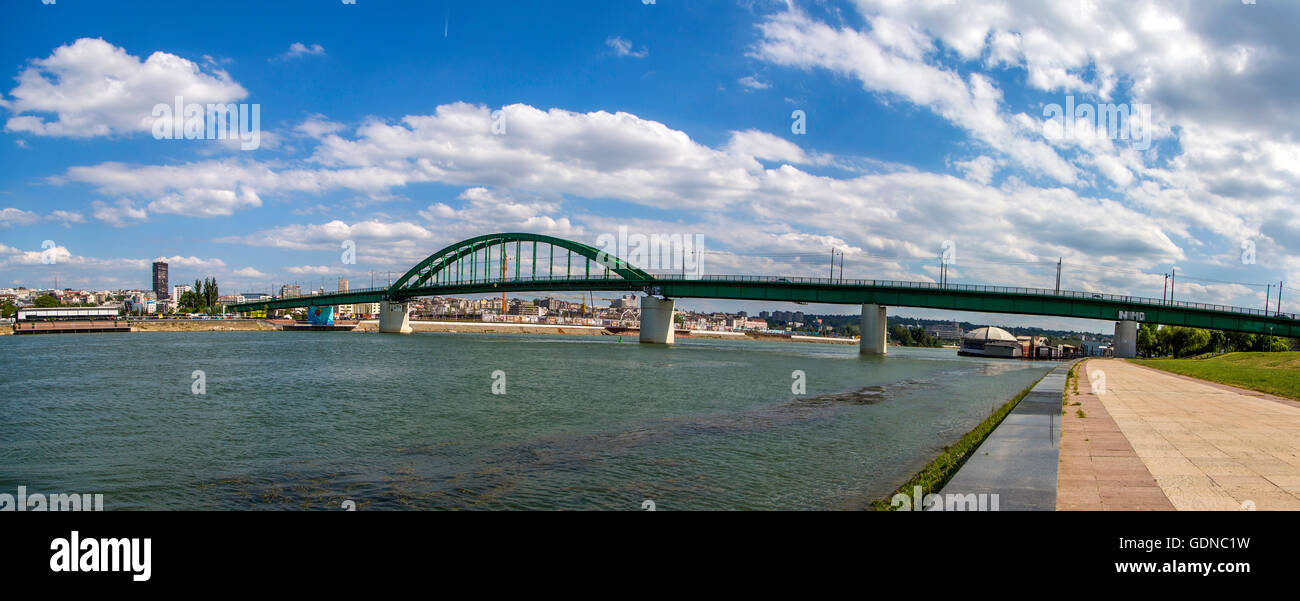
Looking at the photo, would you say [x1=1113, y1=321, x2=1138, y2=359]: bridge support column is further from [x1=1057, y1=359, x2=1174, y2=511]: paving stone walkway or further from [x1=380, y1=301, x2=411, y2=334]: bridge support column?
[x1=380, y1=301, x2=411, y2=334]: bridge support column

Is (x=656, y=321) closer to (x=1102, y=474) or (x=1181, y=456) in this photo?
(x=1181, y=456)

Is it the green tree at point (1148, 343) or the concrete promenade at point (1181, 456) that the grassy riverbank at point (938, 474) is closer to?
the concrete promenade at point (1181, 456)

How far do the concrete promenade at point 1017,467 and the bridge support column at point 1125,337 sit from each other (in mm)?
92705

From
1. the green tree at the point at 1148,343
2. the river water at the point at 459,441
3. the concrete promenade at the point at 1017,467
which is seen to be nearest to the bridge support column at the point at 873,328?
the green tree at the point at 1148,343

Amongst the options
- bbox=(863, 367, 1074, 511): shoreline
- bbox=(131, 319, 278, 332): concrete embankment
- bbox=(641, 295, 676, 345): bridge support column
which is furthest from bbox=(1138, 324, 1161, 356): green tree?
bbox=(131, 319, 278, 332): concrete embankment

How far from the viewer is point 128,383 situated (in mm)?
33625

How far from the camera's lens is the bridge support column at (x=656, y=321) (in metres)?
116

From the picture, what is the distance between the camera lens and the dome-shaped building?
12545 cm

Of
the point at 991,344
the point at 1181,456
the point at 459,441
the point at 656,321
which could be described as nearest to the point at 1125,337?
the point at 991,344

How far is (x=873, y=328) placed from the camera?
10100 cm

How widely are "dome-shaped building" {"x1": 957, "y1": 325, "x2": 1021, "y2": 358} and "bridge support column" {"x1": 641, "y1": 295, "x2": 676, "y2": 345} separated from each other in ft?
195

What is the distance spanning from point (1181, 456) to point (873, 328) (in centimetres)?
9201

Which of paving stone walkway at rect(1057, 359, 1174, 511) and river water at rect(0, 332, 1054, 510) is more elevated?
paving stone walkway at rect(1057, 359, 1174, 511)
